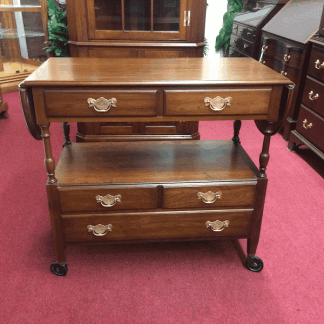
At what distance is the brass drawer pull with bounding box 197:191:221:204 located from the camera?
1563 mm

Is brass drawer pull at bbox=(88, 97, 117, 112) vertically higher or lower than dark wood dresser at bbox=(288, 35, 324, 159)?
higher

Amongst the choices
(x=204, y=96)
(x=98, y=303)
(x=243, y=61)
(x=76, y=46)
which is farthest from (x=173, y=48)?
(x=98, y=303)

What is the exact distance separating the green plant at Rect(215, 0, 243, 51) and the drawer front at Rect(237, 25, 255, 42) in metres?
0.48

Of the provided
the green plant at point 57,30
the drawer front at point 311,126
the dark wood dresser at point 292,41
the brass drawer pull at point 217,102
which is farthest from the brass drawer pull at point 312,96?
the green plant at point 57,30

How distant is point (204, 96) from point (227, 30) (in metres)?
3.65

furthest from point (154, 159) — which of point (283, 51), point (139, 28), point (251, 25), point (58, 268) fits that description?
point (251, 25)

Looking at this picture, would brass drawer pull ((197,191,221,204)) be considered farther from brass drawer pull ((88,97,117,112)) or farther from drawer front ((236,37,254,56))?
drawer front ((236,37,254,56))

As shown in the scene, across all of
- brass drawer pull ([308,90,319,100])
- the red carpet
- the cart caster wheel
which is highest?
brass drawer pull ([308,90,319,100])

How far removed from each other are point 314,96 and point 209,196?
1.58 metres

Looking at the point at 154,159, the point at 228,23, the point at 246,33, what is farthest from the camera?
the point at 228,23

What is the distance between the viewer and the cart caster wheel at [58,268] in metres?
1.68

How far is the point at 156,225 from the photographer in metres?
1.62

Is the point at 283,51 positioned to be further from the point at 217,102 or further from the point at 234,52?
the point at 217,102

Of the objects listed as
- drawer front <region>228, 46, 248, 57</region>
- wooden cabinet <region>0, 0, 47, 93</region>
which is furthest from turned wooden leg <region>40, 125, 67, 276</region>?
wooden cabinet <region>0, 0, 47, 93</region>
